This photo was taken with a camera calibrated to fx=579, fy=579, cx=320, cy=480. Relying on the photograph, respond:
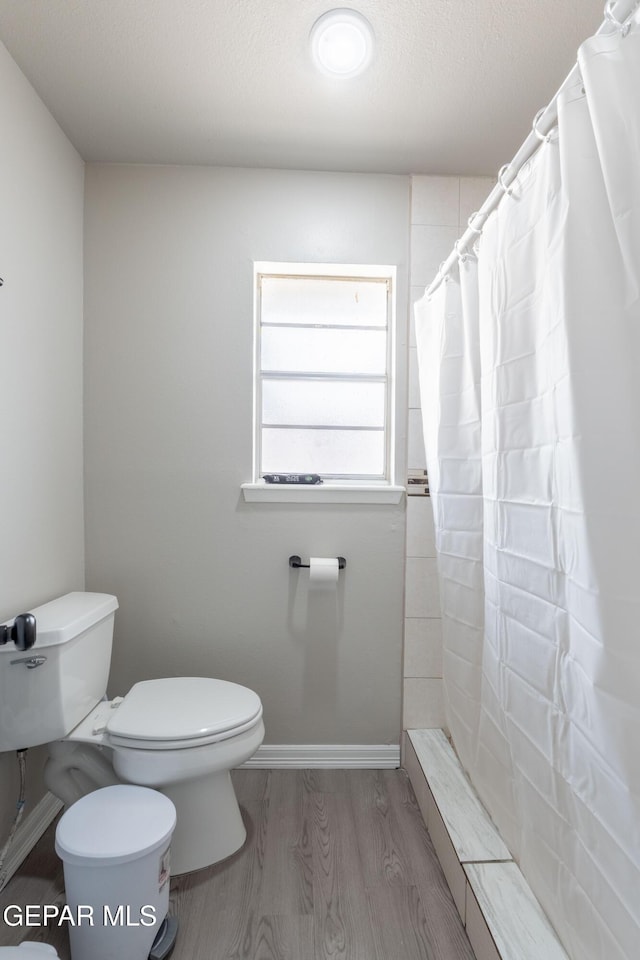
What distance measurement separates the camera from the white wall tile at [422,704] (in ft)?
7.55

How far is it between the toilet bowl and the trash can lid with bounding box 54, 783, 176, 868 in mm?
98

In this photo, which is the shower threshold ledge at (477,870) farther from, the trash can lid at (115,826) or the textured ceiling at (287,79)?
the textured ceiling at (287,79)

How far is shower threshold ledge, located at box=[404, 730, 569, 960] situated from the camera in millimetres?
1244

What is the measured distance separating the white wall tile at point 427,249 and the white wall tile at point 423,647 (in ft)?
4.42

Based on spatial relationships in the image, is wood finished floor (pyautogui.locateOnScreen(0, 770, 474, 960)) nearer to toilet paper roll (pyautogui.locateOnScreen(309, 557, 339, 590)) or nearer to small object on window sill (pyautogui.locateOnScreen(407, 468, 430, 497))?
toilet paper roll (pyautogui.locateOnScreen(309, 557, 339, 590))

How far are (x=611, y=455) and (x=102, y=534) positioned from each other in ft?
6.08

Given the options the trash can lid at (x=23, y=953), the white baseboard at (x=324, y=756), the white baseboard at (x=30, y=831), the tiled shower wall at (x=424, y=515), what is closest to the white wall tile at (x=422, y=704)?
the tiled shower wall at (x=424, y=515)

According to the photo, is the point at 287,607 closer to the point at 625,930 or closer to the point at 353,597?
the point at 353,597

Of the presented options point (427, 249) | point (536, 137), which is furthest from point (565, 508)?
point (427, 249)

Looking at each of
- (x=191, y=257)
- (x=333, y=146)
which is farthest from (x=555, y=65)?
(x=191, y=257)

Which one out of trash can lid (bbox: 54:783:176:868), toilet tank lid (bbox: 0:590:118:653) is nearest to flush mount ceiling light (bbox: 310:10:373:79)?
toilet tank lid (bbox: 0:590:118:653)

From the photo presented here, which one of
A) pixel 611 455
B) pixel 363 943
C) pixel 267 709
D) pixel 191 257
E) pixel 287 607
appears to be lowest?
pixel 363 943

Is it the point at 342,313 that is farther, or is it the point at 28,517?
the point at 342,313

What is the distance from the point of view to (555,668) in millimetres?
1204
